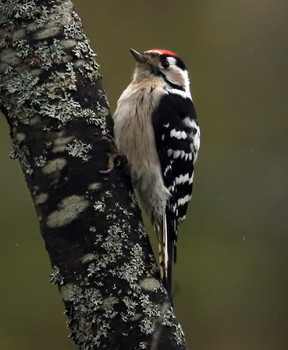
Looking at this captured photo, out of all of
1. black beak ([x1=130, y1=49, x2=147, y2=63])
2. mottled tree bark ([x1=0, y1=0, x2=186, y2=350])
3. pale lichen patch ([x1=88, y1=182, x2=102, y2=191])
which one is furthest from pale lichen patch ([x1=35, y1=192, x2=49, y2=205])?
black beak ([x1=130, y1=49, x2=147, y2=63])

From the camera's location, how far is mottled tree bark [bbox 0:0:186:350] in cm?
256

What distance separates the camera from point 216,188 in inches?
301

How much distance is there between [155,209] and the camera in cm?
385

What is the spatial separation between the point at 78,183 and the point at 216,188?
4.98 meters

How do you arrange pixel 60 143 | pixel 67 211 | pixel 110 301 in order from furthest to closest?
pixel 60 143 → pixel 67 211 → pixel 110 301

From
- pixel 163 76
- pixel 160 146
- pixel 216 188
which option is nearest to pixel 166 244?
pixel 160 146

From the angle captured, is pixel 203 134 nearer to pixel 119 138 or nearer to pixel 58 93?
pixel 119 138

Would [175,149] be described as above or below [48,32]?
below

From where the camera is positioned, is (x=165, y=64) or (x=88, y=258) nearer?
(x=88, y=258)

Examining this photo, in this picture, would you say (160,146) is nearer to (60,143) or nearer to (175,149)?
(175,149)

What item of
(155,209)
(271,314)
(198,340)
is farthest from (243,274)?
(155,209)

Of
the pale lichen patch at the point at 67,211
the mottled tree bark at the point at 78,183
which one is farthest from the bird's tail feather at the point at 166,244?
the pale lichen patch at the point at 67,211

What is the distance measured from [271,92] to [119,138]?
4940mm

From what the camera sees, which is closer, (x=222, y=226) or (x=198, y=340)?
(x=198, y=340)
